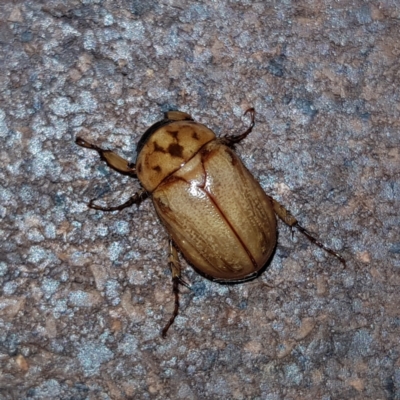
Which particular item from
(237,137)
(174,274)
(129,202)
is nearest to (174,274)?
(174,274)

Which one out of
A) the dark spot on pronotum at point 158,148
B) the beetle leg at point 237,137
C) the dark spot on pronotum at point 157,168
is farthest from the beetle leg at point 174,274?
the beetle leg at point 237,137

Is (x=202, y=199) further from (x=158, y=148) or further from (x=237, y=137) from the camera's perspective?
(x=237, y=137)

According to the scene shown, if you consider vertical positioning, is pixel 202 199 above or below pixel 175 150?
below

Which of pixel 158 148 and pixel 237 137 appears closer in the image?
pixel 158 148

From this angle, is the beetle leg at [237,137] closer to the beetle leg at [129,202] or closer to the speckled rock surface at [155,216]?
the speckled rock surface at [155,216]

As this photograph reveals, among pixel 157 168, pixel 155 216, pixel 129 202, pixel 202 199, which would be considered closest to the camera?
pixel 202 199
